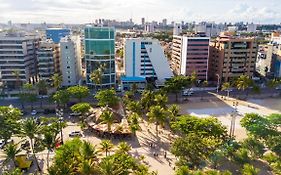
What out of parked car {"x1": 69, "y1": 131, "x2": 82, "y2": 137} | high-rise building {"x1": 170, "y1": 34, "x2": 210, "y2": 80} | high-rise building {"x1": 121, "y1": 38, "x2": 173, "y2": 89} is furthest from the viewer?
high-rise building {"x1": 170, "y1": 34, "x2": 210, "y2": 80}

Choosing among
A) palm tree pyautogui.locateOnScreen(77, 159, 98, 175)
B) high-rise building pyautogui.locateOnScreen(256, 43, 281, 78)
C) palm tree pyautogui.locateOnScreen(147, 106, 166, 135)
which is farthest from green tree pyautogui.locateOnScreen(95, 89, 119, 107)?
high-rise building pyautogui.locateOnScreen(256, 43, 281, 78)

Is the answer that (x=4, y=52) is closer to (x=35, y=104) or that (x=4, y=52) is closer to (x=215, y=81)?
(x=35, y=104)

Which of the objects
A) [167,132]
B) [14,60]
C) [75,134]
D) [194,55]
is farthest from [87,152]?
[194,55]

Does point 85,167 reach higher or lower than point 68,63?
lower

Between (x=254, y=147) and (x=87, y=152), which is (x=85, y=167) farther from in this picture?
(x=254, y=147)

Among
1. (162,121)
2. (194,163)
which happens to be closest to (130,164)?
(194,163)

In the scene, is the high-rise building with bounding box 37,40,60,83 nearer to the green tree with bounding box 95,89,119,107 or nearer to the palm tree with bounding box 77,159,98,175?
the green tree with bounding box 95,89,119,107

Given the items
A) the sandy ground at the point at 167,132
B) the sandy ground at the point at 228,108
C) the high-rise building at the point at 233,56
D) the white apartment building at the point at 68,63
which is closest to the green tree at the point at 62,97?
the sandy ground at the point at 167,132
